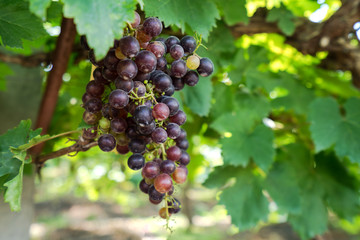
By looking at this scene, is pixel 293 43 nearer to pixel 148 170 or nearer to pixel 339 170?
pixel 339 170

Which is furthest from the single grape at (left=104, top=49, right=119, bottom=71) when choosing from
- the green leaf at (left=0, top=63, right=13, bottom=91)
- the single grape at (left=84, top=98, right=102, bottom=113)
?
the green leaf at (left=0, top=63, right=13, bottom=91)

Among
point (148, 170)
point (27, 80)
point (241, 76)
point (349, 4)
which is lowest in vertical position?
point (148, 170)

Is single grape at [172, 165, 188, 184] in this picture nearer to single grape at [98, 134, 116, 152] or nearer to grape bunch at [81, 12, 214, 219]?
grape bunch at [81, 12, 214, 219]

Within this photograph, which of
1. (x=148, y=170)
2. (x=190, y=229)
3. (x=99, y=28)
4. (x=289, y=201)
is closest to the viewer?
(x=99, y=28)

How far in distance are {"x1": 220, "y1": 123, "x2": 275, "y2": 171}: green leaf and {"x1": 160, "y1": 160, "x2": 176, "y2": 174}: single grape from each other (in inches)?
25.4

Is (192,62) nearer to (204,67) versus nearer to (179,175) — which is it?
(204,67)

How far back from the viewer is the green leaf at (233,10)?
3.75 ft

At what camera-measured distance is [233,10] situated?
3.92ft

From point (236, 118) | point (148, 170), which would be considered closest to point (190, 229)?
point (236, 118)

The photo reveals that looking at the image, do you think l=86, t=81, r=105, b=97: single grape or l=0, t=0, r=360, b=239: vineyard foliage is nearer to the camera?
l=86, t=81, r=105, b=97: single grape

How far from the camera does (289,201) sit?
1.53 meters

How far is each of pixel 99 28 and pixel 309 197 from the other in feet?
4.89

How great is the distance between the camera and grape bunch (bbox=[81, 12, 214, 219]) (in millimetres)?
589

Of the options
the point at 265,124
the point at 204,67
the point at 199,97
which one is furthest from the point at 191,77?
the point at 265,124
